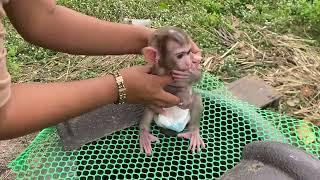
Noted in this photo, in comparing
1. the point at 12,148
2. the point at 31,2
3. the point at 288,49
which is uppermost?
the point at 31,2

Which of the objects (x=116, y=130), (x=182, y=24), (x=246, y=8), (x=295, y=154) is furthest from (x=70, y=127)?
(x=246, y=8)

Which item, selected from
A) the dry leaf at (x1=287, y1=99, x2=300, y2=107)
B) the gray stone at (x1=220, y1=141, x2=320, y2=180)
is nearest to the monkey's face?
the gray stone at (x1=220, y1=141, x2=320, y2=180)

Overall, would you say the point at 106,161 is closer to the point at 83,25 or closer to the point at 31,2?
the point at 83,25

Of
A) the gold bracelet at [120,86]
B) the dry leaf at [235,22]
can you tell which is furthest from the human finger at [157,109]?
the dry leaf at [235,22]

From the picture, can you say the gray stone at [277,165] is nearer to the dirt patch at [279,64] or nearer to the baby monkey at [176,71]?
the baby monkey at [176,71]

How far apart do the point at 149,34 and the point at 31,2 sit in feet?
1.73

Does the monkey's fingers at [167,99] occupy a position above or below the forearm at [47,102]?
below

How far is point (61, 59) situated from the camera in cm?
394

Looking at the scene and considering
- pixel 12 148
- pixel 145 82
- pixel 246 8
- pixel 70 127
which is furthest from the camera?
pixel 246 8

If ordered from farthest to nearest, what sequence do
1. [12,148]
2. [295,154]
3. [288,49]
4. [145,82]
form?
[288,49], [12,148], [145,82], [295,154]

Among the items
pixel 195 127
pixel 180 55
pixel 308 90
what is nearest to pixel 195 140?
pixel 195 127

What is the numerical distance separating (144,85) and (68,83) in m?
0.29

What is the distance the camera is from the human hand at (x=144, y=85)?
2191 mm

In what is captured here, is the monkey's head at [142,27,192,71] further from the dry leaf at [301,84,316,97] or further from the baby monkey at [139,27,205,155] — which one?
the dry leaf at [301,84,316,97]
